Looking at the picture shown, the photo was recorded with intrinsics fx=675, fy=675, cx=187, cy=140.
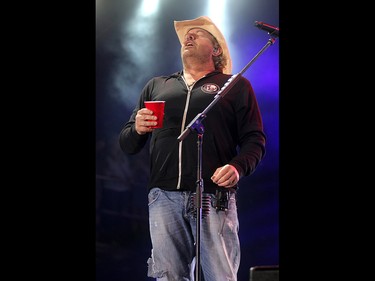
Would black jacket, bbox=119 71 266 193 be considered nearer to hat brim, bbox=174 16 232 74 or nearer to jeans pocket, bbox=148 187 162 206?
jeans pocket, bbox=148 187 162 206

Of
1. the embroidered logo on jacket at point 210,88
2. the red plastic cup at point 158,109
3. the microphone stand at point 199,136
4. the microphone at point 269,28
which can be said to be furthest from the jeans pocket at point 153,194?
the microphone at point 269,28

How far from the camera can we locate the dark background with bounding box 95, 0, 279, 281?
12.2ft

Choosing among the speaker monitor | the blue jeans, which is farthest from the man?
the speaker monitor

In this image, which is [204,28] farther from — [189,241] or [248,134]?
[189,241]

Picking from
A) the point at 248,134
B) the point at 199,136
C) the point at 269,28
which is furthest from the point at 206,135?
the point at 269,28

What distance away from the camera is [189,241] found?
11.7 feet

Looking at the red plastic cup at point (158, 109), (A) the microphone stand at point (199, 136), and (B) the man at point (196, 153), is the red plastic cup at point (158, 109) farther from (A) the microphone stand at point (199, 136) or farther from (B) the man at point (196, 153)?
(A) the microphone stand at point (199, 136)

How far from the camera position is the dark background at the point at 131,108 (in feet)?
12.2
